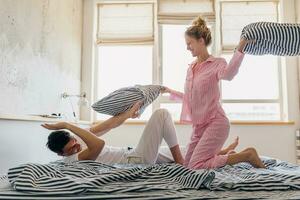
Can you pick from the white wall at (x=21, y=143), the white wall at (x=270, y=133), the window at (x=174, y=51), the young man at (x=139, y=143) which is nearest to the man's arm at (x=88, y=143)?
the young man at (x=139, y=143)

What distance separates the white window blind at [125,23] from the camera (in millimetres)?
3531

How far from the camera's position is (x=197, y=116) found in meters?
1.88

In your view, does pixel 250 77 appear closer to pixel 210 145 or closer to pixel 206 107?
pixel 206 107

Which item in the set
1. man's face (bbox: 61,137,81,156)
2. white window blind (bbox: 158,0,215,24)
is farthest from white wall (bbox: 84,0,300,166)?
man's face (bbox: 61,137,81,156)

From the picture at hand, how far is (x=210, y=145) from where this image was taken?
1.74 meters

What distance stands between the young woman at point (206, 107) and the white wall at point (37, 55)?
968 millimetres

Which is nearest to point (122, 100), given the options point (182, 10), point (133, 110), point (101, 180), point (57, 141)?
point (133, 110)

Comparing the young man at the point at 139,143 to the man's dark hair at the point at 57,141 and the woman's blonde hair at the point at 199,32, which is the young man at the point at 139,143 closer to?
the man's dark hair at the point at 57,141

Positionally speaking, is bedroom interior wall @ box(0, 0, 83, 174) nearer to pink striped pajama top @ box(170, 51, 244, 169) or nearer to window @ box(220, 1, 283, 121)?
pink striped pajama top @ box(170, 51, 244, 169)

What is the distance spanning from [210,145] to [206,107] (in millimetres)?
242

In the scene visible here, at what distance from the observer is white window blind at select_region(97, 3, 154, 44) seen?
139 inches

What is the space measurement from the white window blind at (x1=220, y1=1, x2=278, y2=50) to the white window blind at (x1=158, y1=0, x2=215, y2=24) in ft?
0.60

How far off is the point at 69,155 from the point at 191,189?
0.95 m

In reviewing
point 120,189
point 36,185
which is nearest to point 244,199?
point 120,189
